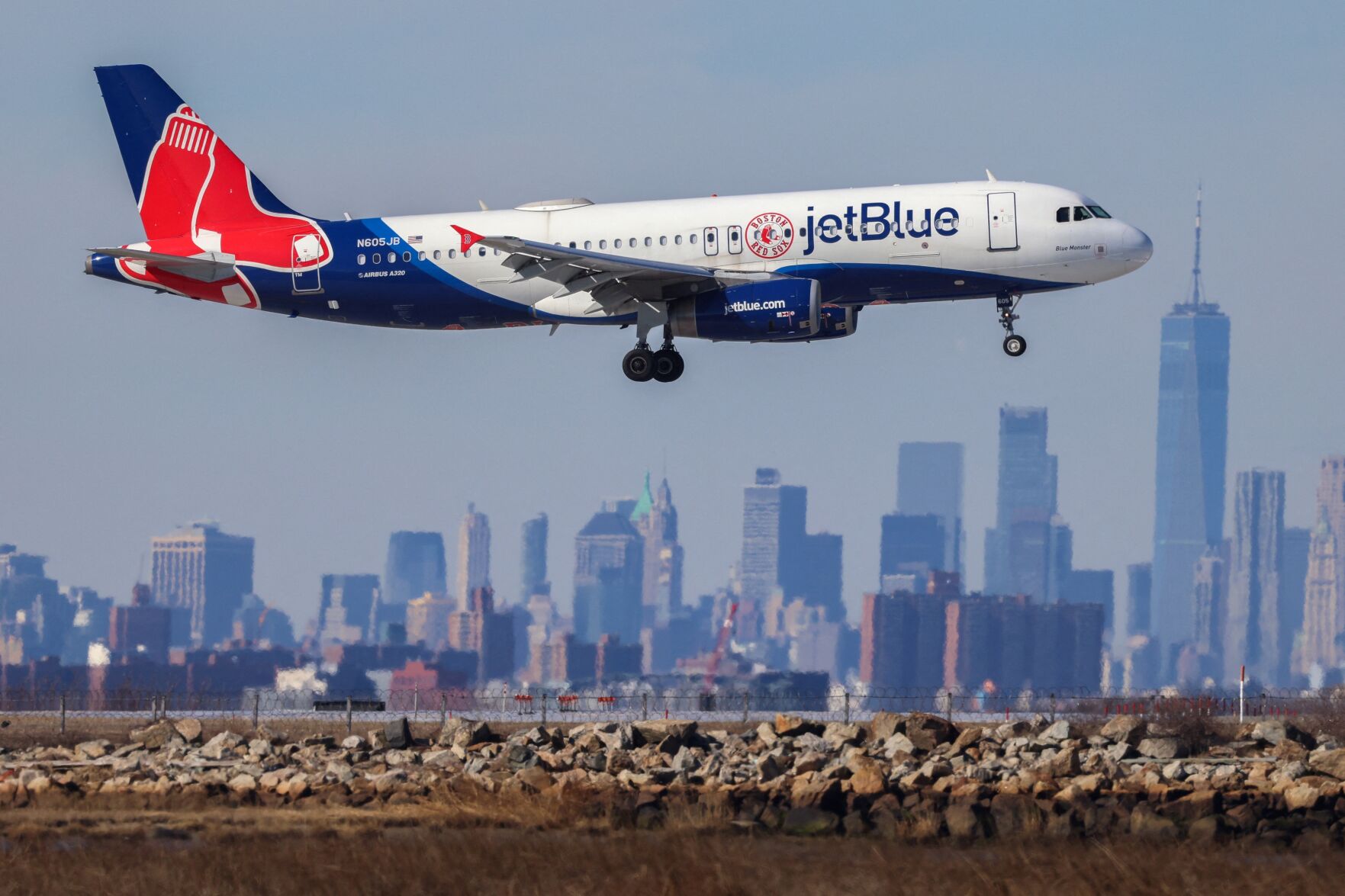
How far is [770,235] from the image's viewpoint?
163 feet

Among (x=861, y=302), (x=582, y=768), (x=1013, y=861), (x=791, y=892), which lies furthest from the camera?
(x=861, y=302)

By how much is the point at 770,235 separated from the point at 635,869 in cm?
2508

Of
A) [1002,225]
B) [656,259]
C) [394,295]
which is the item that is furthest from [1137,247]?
[394,295]

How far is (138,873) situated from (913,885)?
9.65m

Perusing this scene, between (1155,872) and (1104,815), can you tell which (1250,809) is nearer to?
(1104,815)

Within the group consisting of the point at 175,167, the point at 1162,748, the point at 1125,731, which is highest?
the point at 175,167

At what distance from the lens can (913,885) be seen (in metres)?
26.1

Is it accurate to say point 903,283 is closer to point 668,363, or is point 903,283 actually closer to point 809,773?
point 668,363

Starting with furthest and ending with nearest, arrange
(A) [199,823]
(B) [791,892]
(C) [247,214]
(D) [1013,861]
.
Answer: (C) [247,214] → (A) [199,823] → (D) [1013,861] → (B) [791,892]

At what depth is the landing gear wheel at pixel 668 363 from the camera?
5197 centimetres

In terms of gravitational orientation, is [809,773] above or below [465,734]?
below

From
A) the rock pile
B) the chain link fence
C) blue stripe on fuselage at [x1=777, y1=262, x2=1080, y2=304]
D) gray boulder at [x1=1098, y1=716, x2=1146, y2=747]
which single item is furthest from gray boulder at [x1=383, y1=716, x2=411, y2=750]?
blue stripe on fuselage at [x1=777, y1=262, x2=1080, y2=304]

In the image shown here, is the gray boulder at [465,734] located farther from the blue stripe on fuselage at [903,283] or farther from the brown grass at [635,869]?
the blue stripe on fuselage at [903,283]

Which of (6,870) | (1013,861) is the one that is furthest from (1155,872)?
(6,870)
